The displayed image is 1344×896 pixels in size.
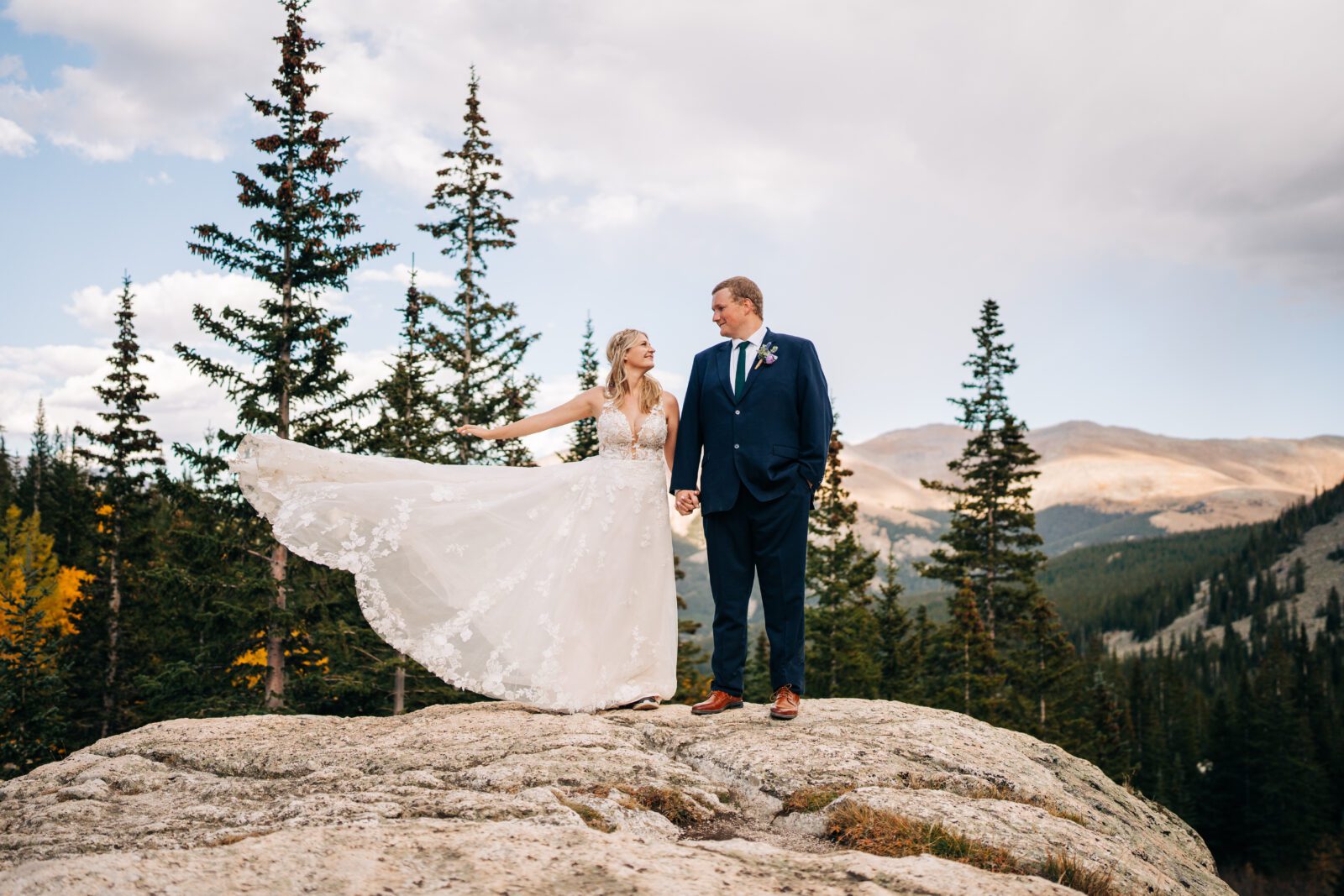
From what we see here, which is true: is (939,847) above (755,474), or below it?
below

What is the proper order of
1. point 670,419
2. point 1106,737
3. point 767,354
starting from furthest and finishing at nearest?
point 1106,737 < point 670,419 < point 767,354

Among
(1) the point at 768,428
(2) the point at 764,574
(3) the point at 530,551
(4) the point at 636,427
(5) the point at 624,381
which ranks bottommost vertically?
(2) the point at 764,574

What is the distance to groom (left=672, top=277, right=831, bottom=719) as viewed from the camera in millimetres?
7297

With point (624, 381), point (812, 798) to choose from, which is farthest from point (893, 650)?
point (812, 798)

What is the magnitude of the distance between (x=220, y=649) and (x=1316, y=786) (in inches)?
3432

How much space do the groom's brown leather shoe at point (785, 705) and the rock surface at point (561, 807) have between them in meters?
0.23

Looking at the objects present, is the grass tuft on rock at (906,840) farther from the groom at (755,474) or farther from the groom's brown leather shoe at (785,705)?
the groom at (755,474)

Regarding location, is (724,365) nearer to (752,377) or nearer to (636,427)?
(752,377)

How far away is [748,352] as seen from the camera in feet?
24.9

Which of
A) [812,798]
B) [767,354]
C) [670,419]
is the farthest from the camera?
[670,419]

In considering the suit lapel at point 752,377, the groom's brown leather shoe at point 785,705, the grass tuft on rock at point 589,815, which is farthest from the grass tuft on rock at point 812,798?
the suit lapel at point 752,377

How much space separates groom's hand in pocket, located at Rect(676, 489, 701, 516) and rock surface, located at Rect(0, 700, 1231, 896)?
1.76m

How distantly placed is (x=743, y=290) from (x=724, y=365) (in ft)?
2.23

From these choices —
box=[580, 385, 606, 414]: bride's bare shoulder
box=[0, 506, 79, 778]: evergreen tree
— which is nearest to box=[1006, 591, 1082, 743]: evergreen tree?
box=[580, 385, 606, 414]: bride's bare shoulder
